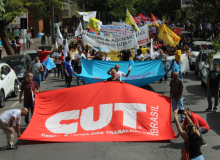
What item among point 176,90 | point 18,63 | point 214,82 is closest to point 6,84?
point 18,63

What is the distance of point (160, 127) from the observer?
864 cm

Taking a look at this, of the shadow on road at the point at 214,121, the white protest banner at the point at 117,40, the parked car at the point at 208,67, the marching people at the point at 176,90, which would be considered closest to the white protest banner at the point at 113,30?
the white protest banner at the point at 117,40

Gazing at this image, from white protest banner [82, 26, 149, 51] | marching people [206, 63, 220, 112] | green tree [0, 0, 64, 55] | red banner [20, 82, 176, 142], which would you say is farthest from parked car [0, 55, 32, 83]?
marching people [206, 63, 220, 112]

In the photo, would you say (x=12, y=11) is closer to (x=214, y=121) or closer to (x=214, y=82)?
(x=214, y=82)

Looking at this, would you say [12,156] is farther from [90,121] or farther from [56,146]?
[90,121]

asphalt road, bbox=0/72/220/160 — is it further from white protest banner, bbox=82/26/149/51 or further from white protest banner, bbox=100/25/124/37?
white protest banner, bbox=100/25/124/37

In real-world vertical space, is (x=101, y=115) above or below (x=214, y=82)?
below

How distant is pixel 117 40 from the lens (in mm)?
17031

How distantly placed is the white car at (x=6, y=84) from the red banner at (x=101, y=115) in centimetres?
430

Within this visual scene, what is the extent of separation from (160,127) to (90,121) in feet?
6.05

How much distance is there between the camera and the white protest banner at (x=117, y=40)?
16859mm

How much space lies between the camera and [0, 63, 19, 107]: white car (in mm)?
13264

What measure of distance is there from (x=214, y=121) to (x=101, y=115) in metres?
4.02

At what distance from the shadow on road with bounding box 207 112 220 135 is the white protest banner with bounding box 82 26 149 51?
6.51 meters
